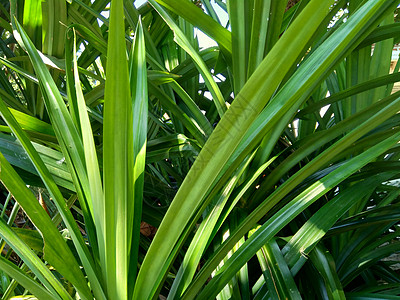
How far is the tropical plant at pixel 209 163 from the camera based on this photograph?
0.42m

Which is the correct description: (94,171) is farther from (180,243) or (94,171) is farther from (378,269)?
(378,269)

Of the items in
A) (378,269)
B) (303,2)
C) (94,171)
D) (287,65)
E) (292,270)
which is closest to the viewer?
(287,65)

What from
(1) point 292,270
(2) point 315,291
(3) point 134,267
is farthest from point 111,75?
(2) point 315,291

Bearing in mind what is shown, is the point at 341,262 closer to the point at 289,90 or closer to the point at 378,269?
the point at 378,269

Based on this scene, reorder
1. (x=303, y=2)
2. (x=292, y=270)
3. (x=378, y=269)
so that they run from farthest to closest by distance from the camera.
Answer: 1. (x=378, y=269)
2. (x=303, y=2)
3. (x=292, y=270)

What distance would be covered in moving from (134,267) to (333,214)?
0.30 meters

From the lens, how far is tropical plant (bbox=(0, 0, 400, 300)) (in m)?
0.42

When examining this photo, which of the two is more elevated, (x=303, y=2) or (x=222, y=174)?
(x=303, y=2)

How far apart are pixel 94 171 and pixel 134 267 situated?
0.44 feet

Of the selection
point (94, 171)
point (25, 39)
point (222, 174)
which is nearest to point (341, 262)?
point (222, 174)

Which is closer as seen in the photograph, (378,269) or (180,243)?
(180,243)

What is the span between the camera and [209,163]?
15.4 inches

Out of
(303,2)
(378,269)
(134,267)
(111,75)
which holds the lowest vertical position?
(134,267)

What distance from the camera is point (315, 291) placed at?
0.70m
